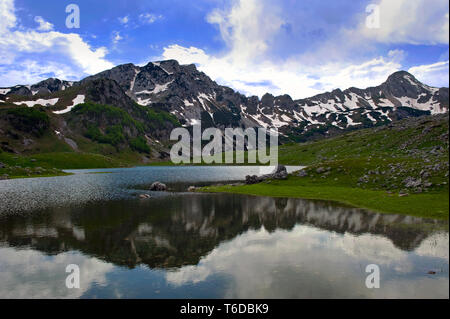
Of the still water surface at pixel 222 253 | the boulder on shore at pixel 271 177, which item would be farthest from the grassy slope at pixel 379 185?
the still water surface at pixel 222 253

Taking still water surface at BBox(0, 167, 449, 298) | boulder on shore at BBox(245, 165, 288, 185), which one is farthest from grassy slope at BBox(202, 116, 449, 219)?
still water surface at BBox(0, 167, 449, 298)

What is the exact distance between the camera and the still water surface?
19750 mm

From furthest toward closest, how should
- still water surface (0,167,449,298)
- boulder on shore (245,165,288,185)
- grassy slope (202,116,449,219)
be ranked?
boulder on shore (245,165,288,185), grassy slope (202,116,449,219), still water surface (0,167,449,298)

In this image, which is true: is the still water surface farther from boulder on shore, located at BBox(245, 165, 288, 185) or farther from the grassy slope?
boulder on shore, located at BBox(245, 165, 288, 185)

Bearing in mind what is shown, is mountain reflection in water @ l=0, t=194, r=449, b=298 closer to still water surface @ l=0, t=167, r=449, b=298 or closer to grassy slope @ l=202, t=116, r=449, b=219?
still water surface @ l=0, t=167, r=449, b=298

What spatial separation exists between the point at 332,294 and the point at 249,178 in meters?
67.4

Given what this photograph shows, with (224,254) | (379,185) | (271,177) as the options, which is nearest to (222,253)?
(224,254)

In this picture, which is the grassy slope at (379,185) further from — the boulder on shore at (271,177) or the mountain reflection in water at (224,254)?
the mountain reflection in water at (224,254)

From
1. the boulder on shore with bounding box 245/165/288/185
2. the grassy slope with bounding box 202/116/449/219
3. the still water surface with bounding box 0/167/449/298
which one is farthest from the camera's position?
the boulder on shore with bounding box 245/165/288/185

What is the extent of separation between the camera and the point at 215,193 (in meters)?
73.5

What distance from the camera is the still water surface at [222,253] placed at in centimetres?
1975

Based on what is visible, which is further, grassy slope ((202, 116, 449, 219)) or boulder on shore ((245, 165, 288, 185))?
boulder on shore ((245, 165, 288, 185))

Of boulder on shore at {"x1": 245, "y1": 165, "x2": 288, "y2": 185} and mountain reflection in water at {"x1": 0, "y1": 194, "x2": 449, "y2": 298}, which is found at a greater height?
boulder on shore at {"x1": 245, "y1": 165, "x2": 288, "y2": 185}

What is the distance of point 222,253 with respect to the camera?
90.2 feet
